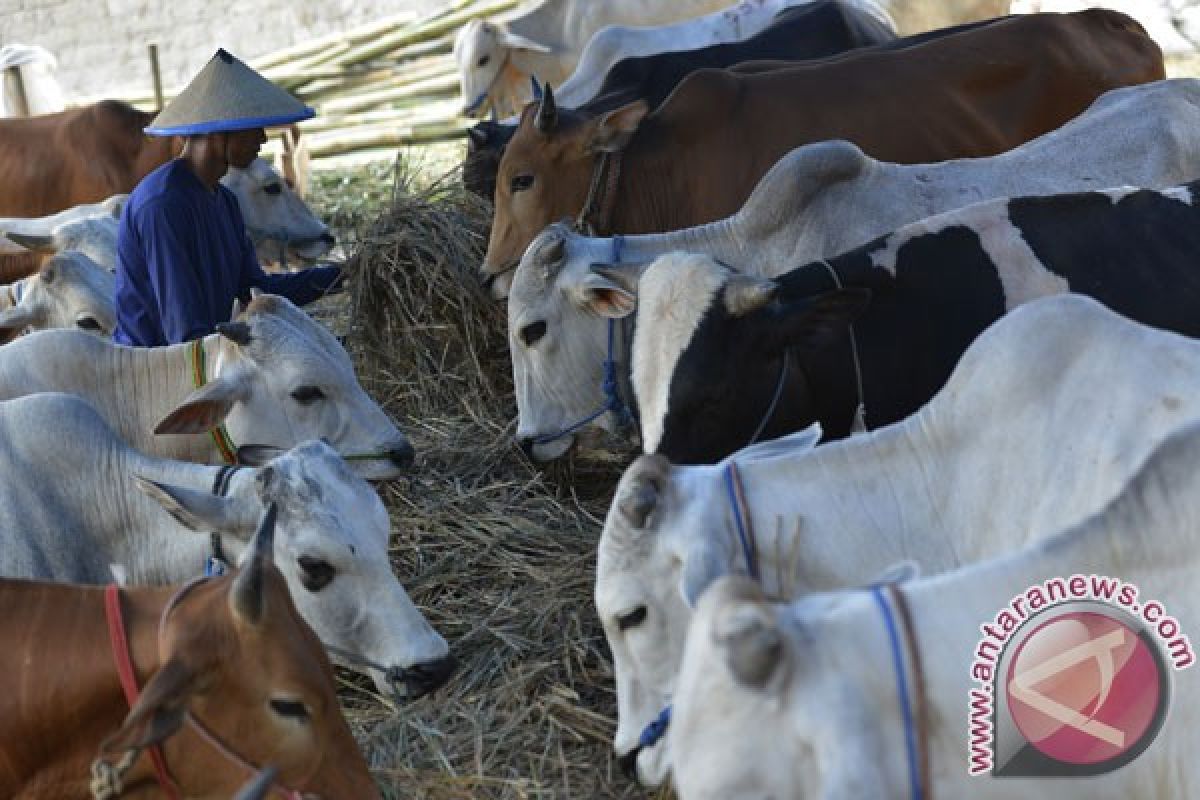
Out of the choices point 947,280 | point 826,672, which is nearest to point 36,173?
point 947,280

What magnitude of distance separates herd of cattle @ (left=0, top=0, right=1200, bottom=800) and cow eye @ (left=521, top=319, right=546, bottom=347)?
0.04ft

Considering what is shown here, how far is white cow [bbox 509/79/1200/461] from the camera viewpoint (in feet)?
17.5

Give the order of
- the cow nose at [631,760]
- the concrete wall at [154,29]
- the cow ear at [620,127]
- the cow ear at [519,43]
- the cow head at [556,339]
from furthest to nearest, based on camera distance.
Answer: the concrete wall at [154,29], the cow ear at [519,43], the cow ear at [620,127], the cow head at [556,339], the cow nose at [631,760]

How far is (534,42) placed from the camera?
1196 centimetres

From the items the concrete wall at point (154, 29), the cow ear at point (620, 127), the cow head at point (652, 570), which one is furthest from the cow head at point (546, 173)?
the concrete wall at point (154, 29)

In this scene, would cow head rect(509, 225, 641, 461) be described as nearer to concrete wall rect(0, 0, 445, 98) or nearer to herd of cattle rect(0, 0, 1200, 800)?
herd of cattle rect(0, 0, 1200, 800)

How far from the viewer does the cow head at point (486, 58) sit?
11977 millimetres

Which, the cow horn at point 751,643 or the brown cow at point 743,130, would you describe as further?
the brown cow at point 743,130

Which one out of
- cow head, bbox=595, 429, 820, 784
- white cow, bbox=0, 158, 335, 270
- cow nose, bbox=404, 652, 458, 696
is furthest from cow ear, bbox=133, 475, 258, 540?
white cow, bbox=0, 158, 335, 270

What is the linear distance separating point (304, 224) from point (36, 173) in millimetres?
1566

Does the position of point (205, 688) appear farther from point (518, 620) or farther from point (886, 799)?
point (518, 620)

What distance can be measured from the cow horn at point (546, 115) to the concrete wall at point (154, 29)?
36.4 feet

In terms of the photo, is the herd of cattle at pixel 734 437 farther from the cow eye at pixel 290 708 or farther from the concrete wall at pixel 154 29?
the concrete wall at pixel 154 29

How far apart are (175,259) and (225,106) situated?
0.55m
